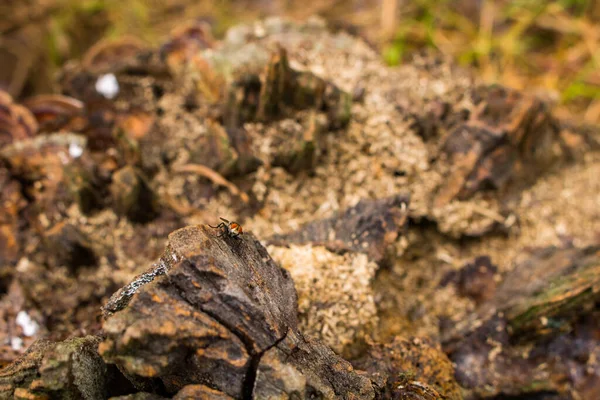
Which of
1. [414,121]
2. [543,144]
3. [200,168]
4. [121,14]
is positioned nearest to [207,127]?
[200,168]

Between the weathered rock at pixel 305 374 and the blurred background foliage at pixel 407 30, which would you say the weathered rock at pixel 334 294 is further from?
the blurred background foliage at pixel 407 30

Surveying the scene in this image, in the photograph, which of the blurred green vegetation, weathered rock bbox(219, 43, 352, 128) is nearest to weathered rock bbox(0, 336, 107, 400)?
weathered rock bbox(219, 43, 352, 128)

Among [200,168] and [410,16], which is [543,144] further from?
[410,16]

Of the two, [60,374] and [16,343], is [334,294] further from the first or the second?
[16,343]

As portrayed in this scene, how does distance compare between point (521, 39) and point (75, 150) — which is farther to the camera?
point (521, 39)

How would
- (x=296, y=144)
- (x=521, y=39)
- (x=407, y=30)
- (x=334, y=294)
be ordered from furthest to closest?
(x=521, y=39), (x=407, y=30), (x=296, y=144), (x=334, y=294)

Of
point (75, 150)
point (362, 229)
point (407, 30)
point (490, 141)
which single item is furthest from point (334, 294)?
point (407, 30)
